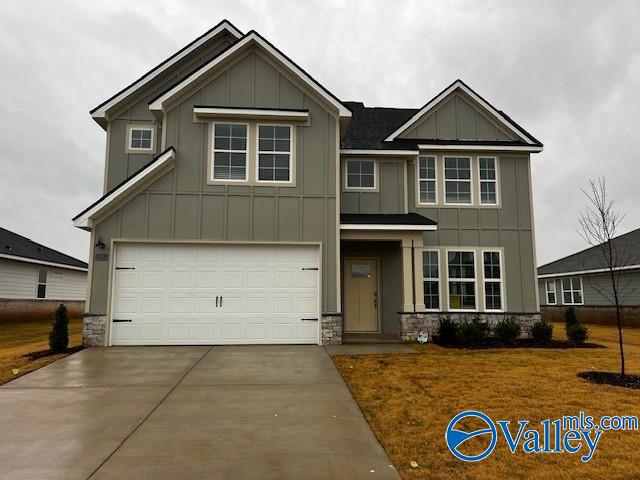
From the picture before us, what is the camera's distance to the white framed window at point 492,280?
43.0 ft

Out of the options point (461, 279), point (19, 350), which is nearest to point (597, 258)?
point (461, 279)

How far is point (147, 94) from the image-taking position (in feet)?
44.9

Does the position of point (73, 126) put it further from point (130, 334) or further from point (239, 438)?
point (239, 438)

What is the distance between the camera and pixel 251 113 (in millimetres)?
11430

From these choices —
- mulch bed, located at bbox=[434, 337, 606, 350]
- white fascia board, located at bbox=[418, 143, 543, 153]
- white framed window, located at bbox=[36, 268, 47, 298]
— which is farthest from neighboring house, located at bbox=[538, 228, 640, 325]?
white framed window, located at bbox=[36, 268, 47, 298]

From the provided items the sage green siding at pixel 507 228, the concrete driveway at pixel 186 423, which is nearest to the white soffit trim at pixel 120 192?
the concrete driveway at pixel 186 423

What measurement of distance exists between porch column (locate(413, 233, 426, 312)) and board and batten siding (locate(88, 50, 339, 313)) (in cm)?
244

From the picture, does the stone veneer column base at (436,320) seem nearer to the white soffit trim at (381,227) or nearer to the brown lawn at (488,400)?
the brown lawn at (488,400)

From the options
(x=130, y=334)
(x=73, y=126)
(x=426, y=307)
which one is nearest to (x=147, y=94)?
(x=130, y=334)

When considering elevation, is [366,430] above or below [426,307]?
below

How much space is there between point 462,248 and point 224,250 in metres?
7.25

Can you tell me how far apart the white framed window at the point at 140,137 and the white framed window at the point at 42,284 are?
14.1m

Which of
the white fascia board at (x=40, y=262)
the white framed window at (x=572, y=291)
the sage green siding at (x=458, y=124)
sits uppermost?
the sage green siding at (x=458, y=124)

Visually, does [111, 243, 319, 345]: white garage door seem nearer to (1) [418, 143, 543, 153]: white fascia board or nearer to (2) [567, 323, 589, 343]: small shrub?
(1) [418, 143, 543, 153]: white fascia board
